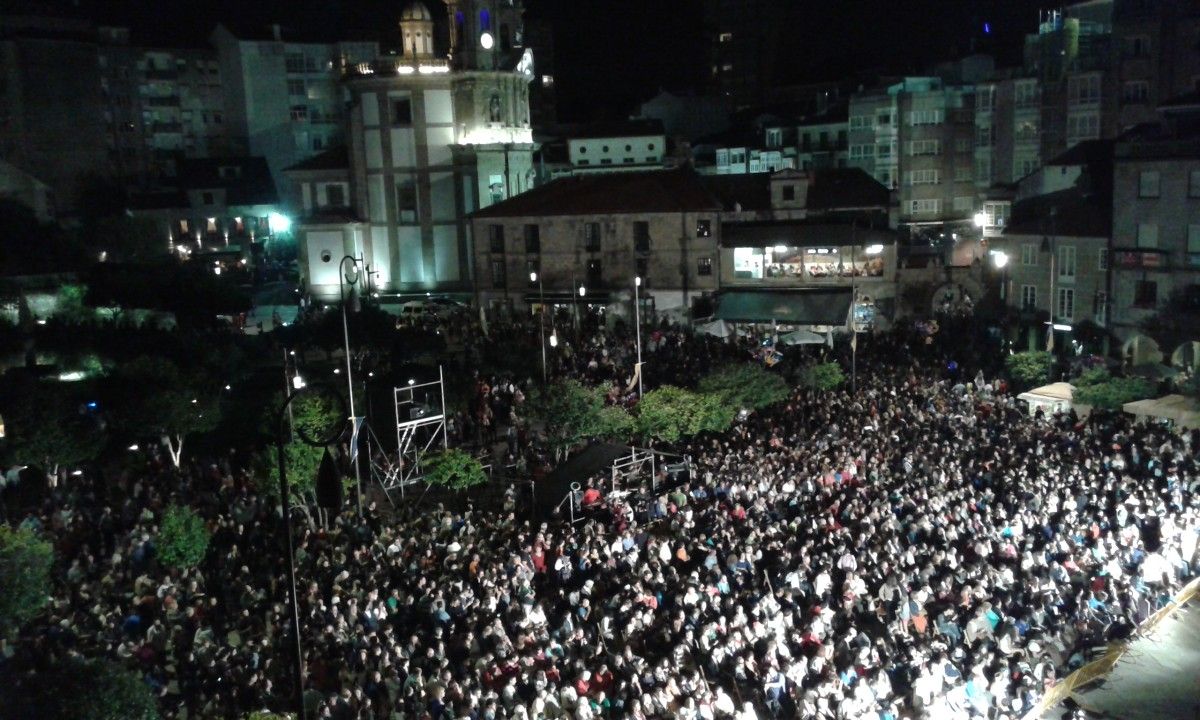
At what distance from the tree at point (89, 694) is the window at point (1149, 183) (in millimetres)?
36040

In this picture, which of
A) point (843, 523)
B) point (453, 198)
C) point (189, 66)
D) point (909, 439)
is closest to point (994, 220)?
point (453, 198)

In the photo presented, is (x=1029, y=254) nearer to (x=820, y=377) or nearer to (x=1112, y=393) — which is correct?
(x=1112, y=393)

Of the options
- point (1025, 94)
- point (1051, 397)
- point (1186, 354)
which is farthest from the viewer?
point (1025, 94)

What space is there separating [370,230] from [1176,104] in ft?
119

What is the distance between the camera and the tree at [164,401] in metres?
26.6

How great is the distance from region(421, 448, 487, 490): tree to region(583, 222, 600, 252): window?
22570mm

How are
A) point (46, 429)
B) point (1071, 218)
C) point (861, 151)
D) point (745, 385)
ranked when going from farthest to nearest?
point (861, 151) → point (1071, 218) → point (745, 385) → point (46, 429)

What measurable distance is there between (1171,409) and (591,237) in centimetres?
2502

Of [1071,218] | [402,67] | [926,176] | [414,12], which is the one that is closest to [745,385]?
[1071,218]

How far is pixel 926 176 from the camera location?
61.9 m

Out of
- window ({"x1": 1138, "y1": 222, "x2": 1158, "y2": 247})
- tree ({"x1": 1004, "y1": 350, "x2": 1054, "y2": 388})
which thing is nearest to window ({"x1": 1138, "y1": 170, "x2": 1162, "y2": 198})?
window ({"x1": 1138, "y1": 222, "x2": 1158, "y2": 247})

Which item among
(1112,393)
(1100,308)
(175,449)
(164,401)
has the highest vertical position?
(1100,308)

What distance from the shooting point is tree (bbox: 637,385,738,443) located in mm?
26984

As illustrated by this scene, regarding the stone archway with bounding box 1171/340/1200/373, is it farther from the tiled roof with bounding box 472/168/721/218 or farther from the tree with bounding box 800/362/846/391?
the tiled roof with bounding box 472/168/721/218
